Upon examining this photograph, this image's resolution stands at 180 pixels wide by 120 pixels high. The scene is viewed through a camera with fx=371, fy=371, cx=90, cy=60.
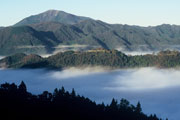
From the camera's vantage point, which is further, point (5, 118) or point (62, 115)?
point (62, 115)

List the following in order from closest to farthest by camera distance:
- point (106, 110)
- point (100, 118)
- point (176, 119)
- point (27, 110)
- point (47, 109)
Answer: point (27, 110)
point (47, 109)
point (100, 118)
point (106, 110)
point (176, 119)

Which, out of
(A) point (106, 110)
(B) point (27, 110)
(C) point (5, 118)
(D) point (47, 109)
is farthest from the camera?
(A) point (106, 110)

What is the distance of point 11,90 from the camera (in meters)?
124

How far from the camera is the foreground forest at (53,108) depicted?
101 meters

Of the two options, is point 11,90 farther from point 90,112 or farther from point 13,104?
point 90,112

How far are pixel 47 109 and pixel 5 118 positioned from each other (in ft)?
69.7

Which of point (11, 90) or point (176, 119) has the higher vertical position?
point (11, 90)

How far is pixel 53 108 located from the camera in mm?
112500

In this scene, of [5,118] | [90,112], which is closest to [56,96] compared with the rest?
[90,112]

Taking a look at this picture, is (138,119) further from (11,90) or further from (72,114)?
(11,90)

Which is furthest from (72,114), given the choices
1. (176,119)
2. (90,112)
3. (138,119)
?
(176,119)

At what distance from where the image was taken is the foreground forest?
330 ft

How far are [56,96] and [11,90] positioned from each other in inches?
647

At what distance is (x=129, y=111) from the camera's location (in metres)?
138
